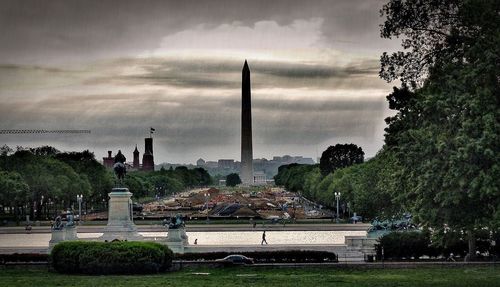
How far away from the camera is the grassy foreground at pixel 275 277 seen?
1272 inches

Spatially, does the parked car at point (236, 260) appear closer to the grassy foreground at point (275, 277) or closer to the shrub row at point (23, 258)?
the grassy foreground at point (275, 277)

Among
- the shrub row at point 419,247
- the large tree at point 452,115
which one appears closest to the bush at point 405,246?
the shrub row at point 419,247

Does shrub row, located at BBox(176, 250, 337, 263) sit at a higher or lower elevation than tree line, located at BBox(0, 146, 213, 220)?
lower

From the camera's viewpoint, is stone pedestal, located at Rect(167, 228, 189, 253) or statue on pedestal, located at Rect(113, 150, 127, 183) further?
statue on pedestal, located at Rect(113, 150, 127, 183)

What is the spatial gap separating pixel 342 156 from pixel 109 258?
114m

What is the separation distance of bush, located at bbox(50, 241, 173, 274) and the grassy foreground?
75cm

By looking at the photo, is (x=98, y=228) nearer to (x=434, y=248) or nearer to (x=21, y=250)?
(x=21, y=250)

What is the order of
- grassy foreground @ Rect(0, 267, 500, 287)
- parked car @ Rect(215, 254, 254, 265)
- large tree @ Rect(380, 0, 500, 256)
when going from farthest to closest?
parked car @ Rect(215, 254, 254, 265) → grassy foreground @ Rect(0, 267, 500, 287) → large tree @ Rect(380, 0, 500, 256)

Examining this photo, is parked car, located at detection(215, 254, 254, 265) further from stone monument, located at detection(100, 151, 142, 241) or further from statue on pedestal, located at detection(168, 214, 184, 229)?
statue on pedestal, located at detection(168, 214, 184, 229)

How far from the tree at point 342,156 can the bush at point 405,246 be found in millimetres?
102458

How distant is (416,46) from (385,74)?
165 cm

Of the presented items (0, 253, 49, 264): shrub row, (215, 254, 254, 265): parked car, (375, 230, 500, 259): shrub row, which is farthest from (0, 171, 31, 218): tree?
(215, 254, 254, 265): parked car

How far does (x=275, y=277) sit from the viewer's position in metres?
34.8

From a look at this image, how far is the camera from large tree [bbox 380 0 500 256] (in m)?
28.7
